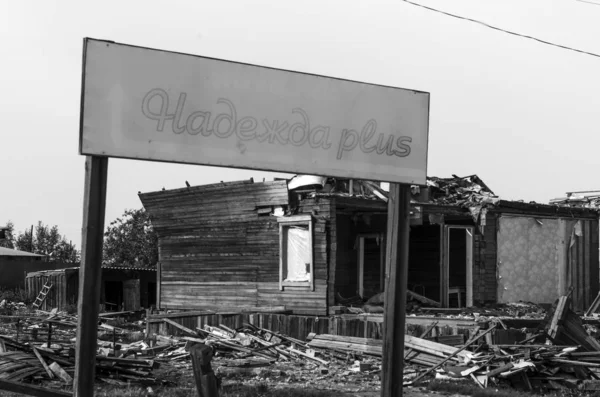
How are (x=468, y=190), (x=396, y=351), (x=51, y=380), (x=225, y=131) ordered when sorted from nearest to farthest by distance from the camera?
(x=225, y=131)
(x=396, y=351)
(x=51, y=380)
(x=468, y=190)

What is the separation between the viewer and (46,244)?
8306 centimetres

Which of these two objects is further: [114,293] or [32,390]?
[114,293]

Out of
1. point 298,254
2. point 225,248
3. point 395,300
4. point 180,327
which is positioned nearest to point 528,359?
point 395,300

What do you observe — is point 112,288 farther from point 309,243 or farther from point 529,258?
point 529,258

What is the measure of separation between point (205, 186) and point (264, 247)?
3.20 meters

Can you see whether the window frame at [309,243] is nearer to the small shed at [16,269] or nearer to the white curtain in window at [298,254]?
the white curtain in window at [298,254]

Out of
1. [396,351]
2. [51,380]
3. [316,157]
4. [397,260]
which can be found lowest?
[51,380]

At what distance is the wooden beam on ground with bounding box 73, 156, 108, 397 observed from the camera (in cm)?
765

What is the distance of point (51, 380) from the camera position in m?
13.9

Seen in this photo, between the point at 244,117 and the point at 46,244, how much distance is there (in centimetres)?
7899

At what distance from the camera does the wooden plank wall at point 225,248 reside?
2347 centimetres

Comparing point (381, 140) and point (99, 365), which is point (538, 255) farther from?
point (381, 140)

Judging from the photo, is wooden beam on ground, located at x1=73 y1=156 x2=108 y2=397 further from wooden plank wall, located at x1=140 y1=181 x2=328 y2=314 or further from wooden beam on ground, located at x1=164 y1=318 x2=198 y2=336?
wooden plank wall, located at x1=140 y1=181 x2=328 y2=314

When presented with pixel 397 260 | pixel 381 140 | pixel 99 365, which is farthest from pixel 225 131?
pixel 99 365
